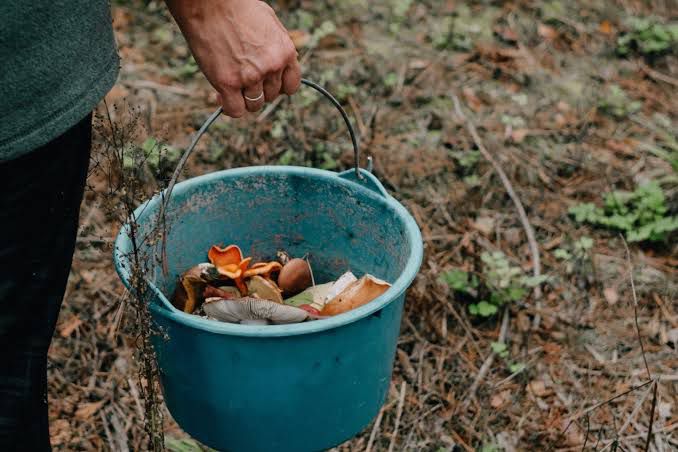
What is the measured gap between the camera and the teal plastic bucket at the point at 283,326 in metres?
1.48

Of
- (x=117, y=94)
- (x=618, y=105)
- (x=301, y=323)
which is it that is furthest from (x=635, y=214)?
(x=117, y=94)

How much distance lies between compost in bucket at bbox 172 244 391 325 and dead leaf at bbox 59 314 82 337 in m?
0.67

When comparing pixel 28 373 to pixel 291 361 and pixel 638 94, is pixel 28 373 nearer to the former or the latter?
pixel 291 361

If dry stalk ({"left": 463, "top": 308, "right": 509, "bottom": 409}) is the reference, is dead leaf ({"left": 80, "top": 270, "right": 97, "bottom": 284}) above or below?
above

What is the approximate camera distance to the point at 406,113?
3312mm

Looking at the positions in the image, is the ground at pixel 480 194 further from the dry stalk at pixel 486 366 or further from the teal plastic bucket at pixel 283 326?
the teal plastic bucket at pixel 283 326

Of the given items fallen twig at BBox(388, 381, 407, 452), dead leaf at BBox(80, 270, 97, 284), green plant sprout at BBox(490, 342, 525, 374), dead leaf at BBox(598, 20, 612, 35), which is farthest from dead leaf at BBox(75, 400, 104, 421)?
dead leaf at BBox(598, 20, 612, 35)

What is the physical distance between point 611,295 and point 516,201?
500mm

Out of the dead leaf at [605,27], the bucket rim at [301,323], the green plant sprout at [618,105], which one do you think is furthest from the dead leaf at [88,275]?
the dead leaf at [605,27]

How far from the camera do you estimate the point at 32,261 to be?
1270 millimetres

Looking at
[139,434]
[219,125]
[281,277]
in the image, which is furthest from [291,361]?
[219,125]

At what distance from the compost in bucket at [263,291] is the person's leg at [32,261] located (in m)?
0.39

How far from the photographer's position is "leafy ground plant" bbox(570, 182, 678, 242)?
107 inches

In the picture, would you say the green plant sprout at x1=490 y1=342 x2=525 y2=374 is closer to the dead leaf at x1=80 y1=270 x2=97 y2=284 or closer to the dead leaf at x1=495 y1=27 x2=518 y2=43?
the dead leaf at x1=80 y1=270 x2=97 y2=284
